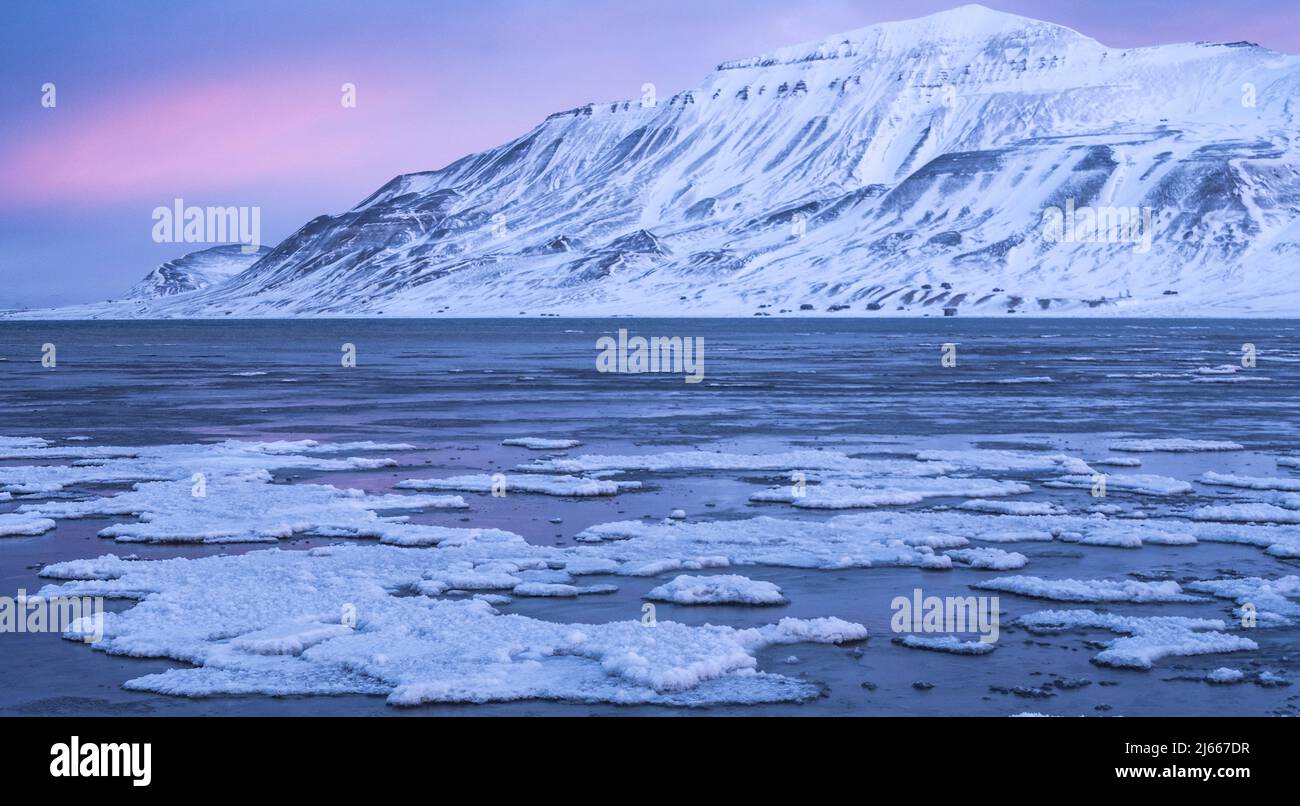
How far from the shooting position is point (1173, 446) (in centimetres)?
3206

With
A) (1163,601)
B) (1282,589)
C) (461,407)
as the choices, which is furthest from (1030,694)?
(461,407)

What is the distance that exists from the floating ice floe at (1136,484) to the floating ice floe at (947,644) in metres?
11.7

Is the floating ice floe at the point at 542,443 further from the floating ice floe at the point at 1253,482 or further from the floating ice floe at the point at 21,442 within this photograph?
the floating ice floe at the point at 1253,482

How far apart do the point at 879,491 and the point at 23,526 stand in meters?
13.8

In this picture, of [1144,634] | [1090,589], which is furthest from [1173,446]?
[1144,634]

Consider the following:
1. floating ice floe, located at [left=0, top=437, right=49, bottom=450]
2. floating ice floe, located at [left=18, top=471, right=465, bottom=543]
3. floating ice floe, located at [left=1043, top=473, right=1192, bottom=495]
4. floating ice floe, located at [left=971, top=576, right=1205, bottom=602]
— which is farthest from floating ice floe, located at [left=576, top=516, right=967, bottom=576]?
floating ice floe, located at [left=0, top=437, right=49, bottom=450]

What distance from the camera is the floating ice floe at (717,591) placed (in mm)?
16266

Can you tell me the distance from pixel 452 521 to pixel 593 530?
8.23 ft

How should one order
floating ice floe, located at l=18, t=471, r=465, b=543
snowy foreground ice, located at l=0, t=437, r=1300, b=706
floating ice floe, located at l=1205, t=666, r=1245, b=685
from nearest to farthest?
floating ice floe, located at l=1205, t=666, r=1245, b=685
snowy foreground ice, located at l=0, t=437, r=1300, b=706
floating ice floe, located at l=18, t=471, r=465, b=543

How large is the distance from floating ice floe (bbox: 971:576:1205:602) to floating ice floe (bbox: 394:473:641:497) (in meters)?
9.40

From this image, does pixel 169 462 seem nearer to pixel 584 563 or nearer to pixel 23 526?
pixel 23 526

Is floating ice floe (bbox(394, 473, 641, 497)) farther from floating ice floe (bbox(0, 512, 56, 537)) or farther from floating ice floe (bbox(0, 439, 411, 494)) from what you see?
floating ice floe (bbox(0, 512, 56, 537))

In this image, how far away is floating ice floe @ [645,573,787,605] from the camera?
16.3 m
